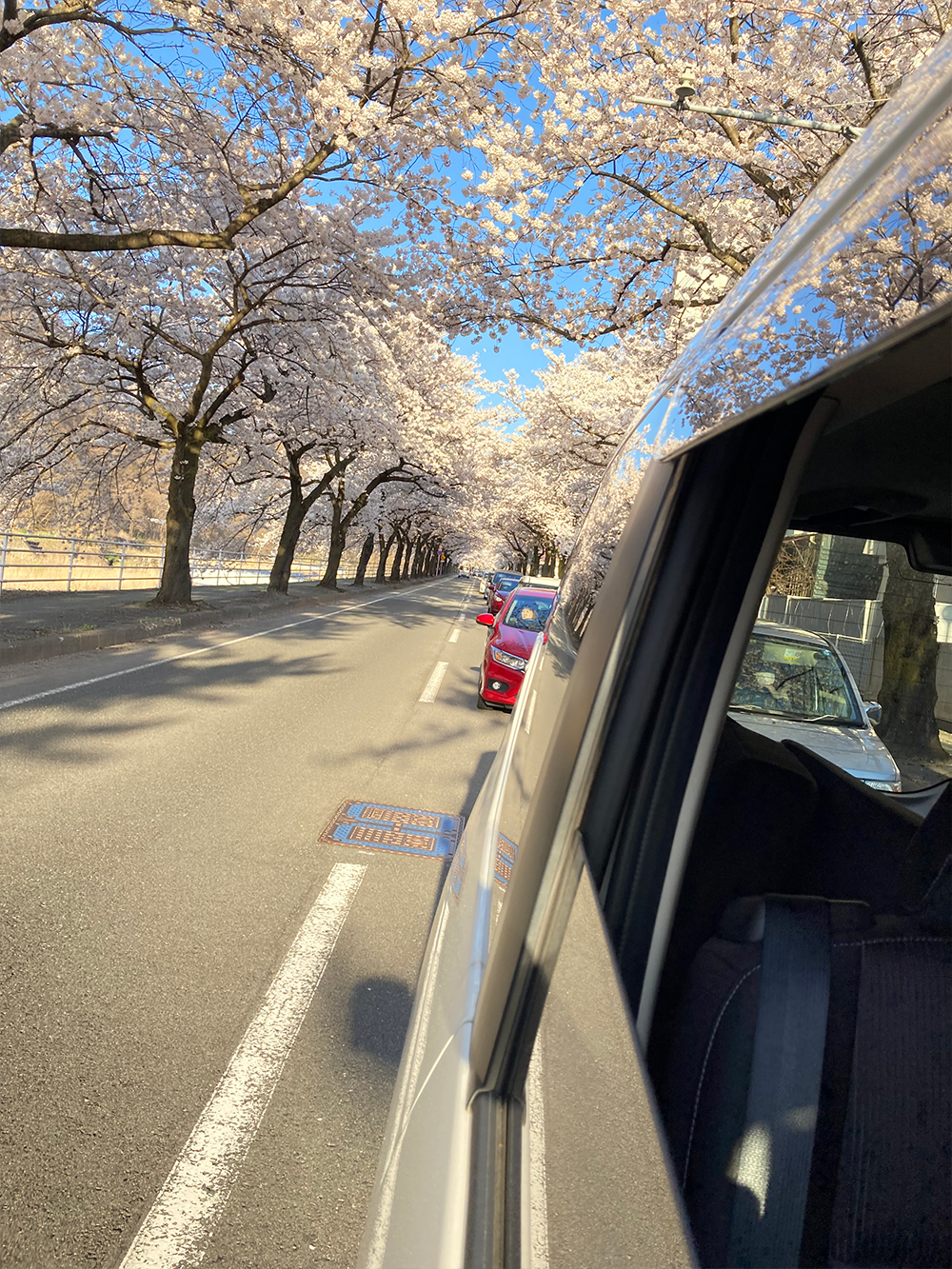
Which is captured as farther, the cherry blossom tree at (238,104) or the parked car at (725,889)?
the cherry blossom tree at (238,104)

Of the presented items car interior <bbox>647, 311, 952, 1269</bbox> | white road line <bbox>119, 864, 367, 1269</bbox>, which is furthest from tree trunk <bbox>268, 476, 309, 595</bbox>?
car interior <bbox>647, 311, 952, 1269</bbox>

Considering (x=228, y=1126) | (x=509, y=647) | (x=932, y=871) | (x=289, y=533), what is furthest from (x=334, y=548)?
(x=932, y=871)

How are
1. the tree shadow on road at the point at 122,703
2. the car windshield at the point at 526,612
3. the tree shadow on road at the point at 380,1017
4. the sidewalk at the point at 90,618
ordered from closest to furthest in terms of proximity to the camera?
Answer: the tree shadow on road at the point at 380,1017 → the tree shadow on road at the point at 122,703 → the car windshield at the point at 526,612 → the sidewalk at the point at 90,618

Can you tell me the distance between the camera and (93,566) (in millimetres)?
23000

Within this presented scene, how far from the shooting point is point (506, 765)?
2537mm

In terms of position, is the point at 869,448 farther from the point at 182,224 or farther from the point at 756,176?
the point at 182,224

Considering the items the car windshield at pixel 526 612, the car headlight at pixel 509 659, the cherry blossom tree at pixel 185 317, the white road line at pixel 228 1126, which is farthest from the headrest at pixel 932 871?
the cherry blossom tree at pixel 185 317

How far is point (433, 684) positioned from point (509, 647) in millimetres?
2702

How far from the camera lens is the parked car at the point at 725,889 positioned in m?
0.92

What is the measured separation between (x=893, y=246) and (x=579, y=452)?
1055 inches

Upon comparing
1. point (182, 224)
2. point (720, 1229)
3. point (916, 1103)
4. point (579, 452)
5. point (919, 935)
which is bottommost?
point (720, 1229)

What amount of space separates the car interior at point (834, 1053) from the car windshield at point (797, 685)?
0.43 m

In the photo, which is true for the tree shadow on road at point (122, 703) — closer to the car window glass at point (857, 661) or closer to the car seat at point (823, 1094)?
the car window glass at point (857, 661)

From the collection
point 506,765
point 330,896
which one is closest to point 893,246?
point 506,765
